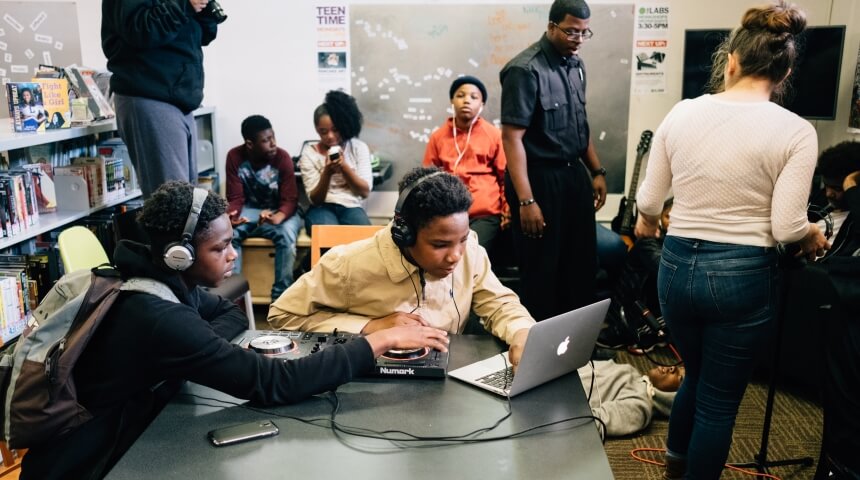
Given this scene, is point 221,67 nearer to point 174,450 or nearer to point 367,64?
point 367,64

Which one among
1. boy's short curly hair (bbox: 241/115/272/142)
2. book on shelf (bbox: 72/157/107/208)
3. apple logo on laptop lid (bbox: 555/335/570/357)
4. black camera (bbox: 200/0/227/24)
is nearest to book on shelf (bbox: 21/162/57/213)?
book on shelf (bbox: 72/157/107/208)

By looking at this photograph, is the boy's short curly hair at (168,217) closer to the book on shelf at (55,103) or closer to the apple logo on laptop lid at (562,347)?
the apple logo on laptop lid at (562,347)

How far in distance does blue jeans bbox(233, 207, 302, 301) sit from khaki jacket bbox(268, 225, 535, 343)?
6.53 ft

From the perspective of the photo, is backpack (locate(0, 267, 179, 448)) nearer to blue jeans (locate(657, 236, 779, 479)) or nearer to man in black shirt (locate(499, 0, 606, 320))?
blue jeans (locate(657, 236, 779, 479))

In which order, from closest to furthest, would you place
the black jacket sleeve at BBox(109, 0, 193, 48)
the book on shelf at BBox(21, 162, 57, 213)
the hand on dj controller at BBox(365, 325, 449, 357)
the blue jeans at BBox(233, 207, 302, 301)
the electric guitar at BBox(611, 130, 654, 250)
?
1. the hand on dj controller at BBox(365, 325, 449, 357)
2. the black jacket sleeve at BBox(109, 0, 193, 48)
3. the book on shelf at BBox(21, 162, 57, 213)
4. the blue jeans at BBox(233, 207, 302, 301)
5. the electric guitar at BBox(611, 130, 654, 250)

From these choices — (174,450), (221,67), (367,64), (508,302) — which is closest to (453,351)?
(508,302)

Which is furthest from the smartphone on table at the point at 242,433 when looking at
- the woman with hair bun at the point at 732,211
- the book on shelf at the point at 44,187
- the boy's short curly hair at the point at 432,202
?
the book on shelf at the point at 44,187

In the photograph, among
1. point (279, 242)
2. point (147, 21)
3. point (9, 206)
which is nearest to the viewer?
point (147, 21)

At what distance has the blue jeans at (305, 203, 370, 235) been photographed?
402cm

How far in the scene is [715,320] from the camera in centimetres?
195

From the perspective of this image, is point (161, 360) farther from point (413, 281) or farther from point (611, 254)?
point (611, 254)

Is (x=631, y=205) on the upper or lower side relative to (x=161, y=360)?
lower

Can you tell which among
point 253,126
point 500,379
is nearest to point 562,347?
point 500,379

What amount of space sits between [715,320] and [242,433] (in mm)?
1269
